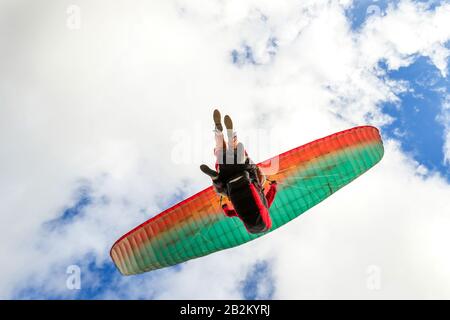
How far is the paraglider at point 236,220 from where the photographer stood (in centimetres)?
1266

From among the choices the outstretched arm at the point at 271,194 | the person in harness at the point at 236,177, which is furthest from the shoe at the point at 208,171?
the outstretched arm at the point at 271,194

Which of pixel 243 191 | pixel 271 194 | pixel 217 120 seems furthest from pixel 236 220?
pixel 217 120

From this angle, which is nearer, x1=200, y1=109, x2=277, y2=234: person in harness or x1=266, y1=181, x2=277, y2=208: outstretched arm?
x1=200, y1=109, x2=277, y2=234: person in harness

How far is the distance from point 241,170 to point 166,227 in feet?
11.1


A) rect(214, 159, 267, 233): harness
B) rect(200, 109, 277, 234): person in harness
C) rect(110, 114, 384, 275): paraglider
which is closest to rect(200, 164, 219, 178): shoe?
rect(200, 109, 277, 234): person in harness

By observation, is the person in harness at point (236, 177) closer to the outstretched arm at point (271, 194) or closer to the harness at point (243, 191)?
the harness at point (243, 191)

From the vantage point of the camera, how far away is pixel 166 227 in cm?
1265

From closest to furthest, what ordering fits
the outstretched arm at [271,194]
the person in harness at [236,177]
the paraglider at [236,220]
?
the person in harness at [236,177] < the outstretched arm at [271,194] < the paraglider at [236,220]

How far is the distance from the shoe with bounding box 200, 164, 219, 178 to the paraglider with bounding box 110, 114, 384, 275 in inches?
92.9

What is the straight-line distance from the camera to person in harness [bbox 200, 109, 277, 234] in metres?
10.2

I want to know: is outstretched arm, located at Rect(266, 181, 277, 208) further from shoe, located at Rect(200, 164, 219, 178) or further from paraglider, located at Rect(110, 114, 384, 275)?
shoe, located at Rect(200, 164, 219, 178)

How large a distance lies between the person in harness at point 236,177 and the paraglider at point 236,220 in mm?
2109

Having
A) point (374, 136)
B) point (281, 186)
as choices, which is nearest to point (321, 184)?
point (281, 186)
